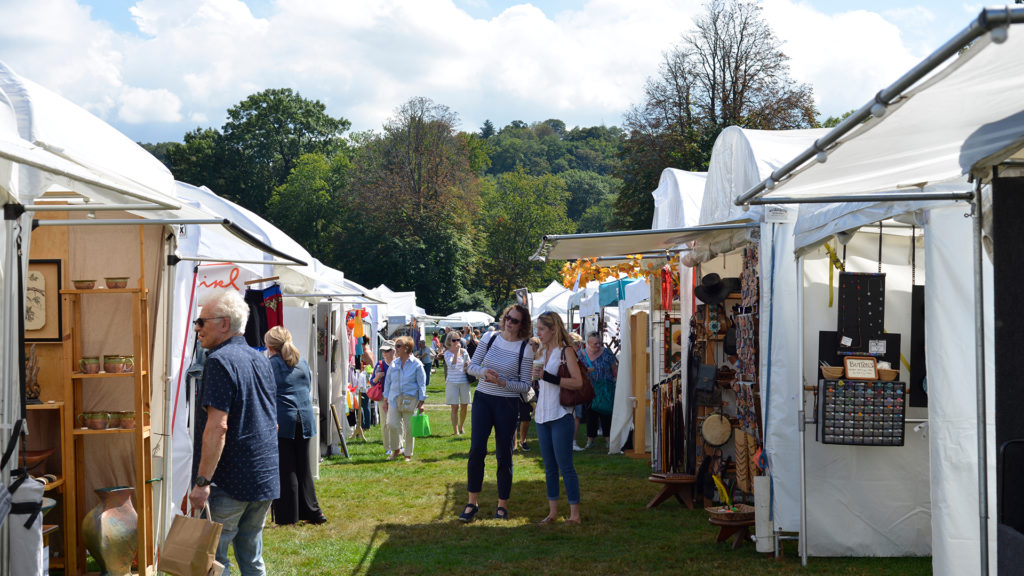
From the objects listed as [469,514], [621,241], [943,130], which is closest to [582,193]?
[621,241]

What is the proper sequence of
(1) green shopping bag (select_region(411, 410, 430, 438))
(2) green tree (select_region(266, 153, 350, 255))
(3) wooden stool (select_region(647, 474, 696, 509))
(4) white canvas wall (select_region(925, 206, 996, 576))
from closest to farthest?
(4) white canvas wall (select_region(925, 206, 996, 576)), (3) wooden stool (select_region(647, 474, 696, 509)), (1) green shopping bag (select_region(411, 410, 430, 438)), (2) green tree (select_region(266, 153, 350, 255))

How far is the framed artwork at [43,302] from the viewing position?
620cm

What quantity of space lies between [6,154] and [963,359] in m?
4.52

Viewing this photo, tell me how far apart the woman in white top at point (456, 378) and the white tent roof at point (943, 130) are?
417 inches

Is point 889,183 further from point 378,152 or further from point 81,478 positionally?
point 378,152

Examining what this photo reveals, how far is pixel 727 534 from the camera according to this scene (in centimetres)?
730

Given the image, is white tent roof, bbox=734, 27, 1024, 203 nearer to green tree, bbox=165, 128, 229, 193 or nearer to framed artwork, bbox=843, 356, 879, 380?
framed artwork, bbox=843, 356, 879, 380

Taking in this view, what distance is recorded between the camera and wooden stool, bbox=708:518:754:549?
712cm

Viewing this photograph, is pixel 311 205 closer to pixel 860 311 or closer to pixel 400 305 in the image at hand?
pixel 400 305

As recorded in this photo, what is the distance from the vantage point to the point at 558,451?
803 centimetres

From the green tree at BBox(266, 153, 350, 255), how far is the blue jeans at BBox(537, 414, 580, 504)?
140ft

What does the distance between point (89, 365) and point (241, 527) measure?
6.20 feet

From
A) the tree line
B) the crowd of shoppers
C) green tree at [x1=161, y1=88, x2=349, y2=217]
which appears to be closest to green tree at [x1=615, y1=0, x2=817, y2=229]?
the tree line

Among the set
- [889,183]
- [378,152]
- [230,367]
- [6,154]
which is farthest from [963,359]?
[378,152]
